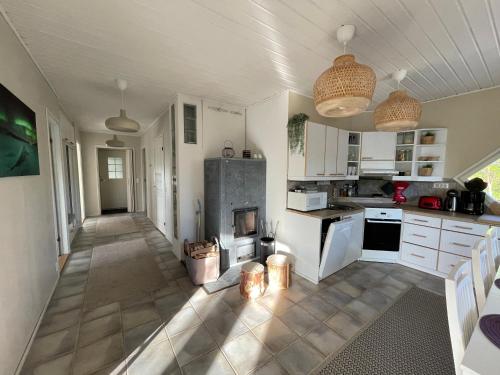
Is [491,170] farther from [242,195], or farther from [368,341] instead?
[242,195]

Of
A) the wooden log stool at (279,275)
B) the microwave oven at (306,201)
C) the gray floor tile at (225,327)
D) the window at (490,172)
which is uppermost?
the window at (490,172)

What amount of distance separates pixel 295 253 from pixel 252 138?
1977mm

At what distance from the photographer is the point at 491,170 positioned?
2822 mm

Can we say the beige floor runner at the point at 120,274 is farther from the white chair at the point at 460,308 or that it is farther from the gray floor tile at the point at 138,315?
the white chair at the point at 460,308

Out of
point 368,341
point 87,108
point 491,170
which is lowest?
point 368,341

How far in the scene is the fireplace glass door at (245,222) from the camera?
3.02 m

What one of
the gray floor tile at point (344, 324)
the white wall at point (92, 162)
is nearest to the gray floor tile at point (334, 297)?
the gray floor tile at point (344, 324)

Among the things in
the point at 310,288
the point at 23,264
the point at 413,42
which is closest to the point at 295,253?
the point at 310,288

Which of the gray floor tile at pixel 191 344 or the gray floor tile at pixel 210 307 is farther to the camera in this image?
the gray floor tile at pixel 210 307

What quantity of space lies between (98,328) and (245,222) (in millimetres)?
1962

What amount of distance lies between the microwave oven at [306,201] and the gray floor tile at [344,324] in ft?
4.07

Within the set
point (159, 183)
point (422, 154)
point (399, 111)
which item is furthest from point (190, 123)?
point (422, 154)

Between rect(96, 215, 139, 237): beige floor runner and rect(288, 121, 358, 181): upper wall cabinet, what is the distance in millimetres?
4030

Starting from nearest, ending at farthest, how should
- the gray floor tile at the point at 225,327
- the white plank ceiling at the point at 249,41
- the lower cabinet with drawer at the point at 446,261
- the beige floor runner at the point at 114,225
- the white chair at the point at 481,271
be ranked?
the white chair at the point at 481,271 → the white plank ceiling at the point at 249,41 → the gray floor tile at the point at 225,327 → the lower cabinet with drawer at the point at 446,261 → the beige floor runner at the point at 114,225
